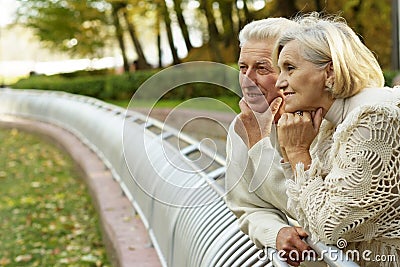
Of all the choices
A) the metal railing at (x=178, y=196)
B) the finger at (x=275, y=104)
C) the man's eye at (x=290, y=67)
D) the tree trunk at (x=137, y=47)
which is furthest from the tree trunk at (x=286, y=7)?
the man's eye at (x=290, y=67)

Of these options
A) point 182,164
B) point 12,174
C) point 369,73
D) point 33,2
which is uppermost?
point 33,2

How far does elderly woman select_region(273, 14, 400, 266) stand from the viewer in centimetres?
280

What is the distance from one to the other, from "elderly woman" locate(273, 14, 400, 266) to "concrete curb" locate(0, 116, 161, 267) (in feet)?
11.1

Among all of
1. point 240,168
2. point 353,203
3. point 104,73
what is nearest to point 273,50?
→ point 240,168

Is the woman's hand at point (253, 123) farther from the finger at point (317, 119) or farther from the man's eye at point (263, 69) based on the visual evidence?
the finger at point (317, 119)

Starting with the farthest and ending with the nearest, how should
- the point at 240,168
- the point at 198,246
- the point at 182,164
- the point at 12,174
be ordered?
1. the point at 12,174
2. the point at 182,164
3. the point at 198,246
4. the point at 240,168

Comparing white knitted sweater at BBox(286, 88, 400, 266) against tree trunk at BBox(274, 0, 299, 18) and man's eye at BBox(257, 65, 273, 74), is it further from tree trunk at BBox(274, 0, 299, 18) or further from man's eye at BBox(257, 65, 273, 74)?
tree trunk at BBox(274, 0, 299, 18)

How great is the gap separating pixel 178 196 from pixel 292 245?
240cm

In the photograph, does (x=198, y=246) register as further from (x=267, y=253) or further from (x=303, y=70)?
(x=303, y=70)

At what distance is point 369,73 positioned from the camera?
3027 millimetres

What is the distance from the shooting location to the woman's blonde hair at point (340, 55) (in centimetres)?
297

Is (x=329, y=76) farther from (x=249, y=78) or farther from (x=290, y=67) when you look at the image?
(x=249, y=78)

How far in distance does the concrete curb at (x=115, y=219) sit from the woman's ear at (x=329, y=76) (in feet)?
11.6

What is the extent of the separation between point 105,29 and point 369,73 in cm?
3938
